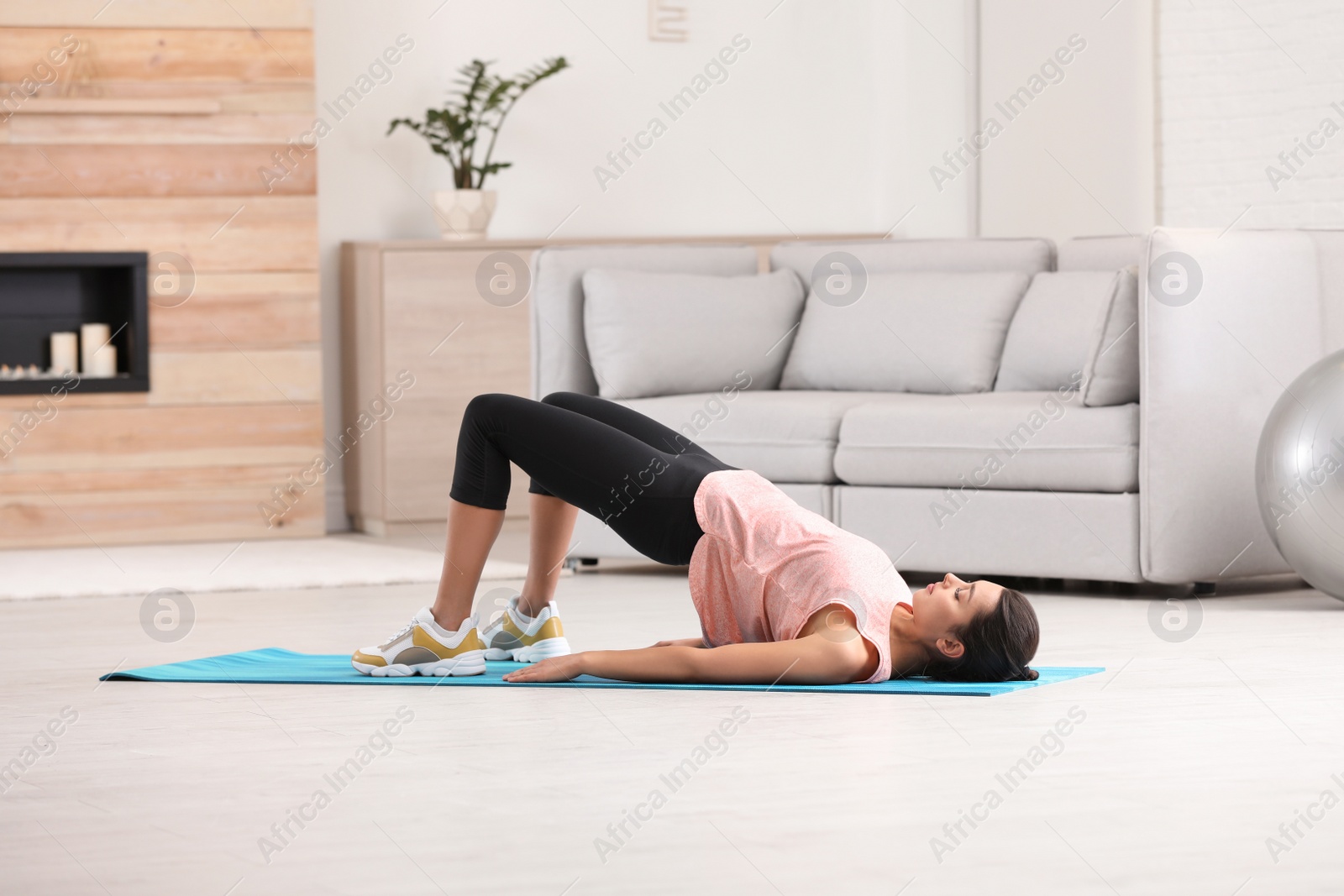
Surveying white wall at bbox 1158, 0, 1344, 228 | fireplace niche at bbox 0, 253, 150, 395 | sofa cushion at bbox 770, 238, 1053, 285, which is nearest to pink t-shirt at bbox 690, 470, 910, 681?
sofa cushion at bbox 770, 238, 1053, 285

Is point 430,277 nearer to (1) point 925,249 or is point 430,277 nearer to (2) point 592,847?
(1) point 925,249

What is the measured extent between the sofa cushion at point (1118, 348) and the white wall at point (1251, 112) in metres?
1.91

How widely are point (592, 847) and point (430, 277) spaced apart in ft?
14.1

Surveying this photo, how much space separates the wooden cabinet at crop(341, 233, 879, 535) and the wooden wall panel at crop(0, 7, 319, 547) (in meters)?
0.21

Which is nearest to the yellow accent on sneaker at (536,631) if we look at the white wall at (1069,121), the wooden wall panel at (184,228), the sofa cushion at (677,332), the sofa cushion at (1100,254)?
the sofa cushion at (677,332)

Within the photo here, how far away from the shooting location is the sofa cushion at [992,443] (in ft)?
14.0

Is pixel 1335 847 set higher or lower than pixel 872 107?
lower

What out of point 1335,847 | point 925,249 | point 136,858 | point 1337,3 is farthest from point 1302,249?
point 136,858

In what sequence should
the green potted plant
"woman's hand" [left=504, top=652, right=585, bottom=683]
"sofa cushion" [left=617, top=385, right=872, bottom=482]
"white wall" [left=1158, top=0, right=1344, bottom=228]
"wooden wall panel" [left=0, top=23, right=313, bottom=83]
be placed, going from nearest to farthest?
"woman's hand" [left=504, top=652, right=585, bottom=683], "sofa cushion" [left=617, top=385, right=872, bottom=482], "wooden wall panel" [left=0, top=23, right=313, bottom=83], "white wall" [left=1158, top=0, right=1344, bottom=228], the green potted plant

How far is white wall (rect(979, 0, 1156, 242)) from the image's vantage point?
6.56m

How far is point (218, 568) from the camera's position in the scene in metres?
5.11

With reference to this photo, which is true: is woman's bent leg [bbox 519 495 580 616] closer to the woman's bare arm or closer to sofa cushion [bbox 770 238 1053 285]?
the woman's bare arm

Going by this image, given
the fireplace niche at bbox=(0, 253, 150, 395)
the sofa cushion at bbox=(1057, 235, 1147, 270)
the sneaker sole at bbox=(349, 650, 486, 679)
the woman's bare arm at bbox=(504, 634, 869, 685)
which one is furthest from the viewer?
the fireplace niche at bbox=(0, 253, 150, 395)

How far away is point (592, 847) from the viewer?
1990mm
